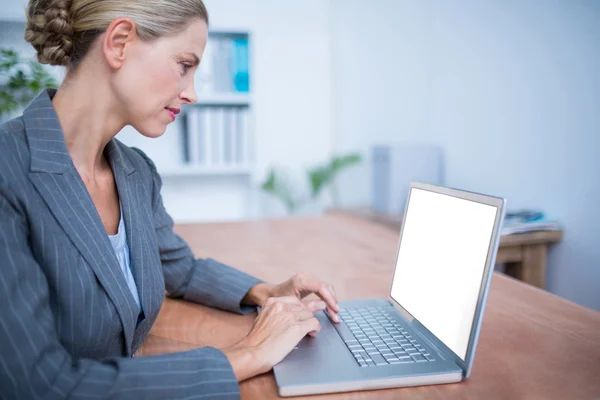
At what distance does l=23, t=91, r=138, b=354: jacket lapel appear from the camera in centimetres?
82

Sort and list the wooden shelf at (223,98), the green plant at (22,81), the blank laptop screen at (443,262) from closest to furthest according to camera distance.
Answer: the blank laptop screen at (443,262), the green plant at (22,81), the wooden shelf at (223,98)

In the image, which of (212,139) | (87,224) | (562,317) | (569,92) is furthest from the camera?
(212,139)

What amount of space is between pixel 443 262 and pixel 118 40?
679 mm

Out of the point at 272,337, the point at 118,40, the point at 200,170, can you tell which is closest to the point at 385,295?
the point at 272,337

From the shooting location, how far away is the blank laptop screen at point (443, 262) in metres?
0.77

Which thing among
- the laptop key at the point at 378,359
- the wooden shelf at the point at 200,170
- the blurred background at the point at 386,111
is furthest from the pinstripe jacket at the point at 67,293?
the wooden shelf at the point at 200,170

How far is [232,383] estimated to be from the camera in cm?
73

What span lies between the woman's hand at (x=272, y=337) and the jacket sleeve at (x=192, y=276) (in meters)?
0.21

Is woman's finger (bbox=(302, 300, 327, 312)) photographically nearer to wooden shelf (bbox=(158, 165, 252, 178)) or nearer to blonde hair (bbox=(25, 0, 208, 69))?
blonde hair (bbox=(25, 0, 208, 69))

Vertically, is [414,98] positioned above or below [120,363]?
above

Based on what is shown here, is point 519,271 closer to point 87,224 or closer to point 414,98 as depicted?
point 414,98

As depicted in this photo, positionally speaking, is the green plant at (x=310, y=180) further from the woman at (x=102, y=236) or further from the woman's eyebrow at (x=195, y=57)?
the woman's eyebrow at (x=195, y=57)

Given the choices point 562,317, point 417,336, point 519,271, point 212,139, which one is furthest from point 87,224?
point 212,139

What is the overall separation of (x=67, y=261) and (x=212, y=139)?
263 centimetres
